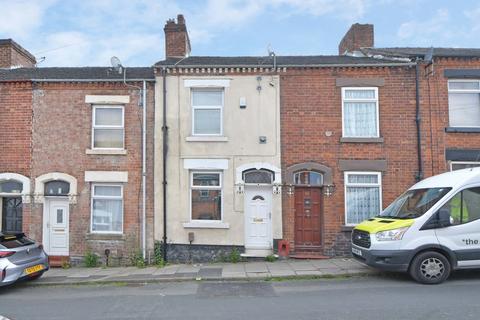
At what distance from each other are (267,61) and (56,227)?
8.60 meters

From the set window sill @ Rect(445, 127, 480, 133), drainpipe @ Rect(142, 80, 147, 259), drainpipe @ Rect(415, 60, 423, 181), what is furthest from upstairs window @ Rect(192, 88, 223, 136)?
window sill @ Rect(445, 127, 480, 133)

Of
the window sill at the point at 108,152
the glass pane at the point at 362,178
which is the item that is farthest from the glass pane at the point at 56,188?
the glass pane at the point at 362,178

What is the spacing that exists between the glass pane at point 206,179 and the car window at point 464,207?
6671 millimetres

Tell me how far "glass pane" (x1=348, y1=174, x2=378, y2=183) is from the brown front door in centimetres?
102

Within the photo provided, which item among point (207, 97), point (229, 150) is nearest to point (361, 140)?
point (229, 150)

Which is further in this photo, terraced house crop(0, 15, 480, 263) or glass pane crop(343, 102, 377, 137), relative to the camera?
glass pane crop(343, 102, 377, 137)

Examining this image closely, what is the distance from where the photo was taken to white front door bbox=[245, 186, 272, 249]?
1347 cm

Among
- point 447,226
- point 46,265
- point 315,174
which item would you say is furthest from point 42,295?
point 447,226

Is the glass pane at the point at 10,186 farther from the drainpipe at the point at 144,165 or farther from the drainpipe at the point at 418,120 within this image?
the drainpipe at the point at 418,120

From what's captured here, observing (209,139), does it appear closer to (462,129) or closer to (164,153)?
(164,153)

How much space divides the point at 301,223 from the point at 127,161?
5.78 metres

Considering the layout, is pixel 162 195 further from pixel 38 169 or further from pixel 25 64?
pixel 25 64

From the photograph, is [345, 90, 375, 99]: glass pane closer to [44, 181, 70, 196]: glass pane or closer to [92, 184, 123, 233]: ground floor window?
[92, 184, 123, 233]: ground floor window

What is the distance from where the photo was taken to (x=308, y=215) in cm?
1359
